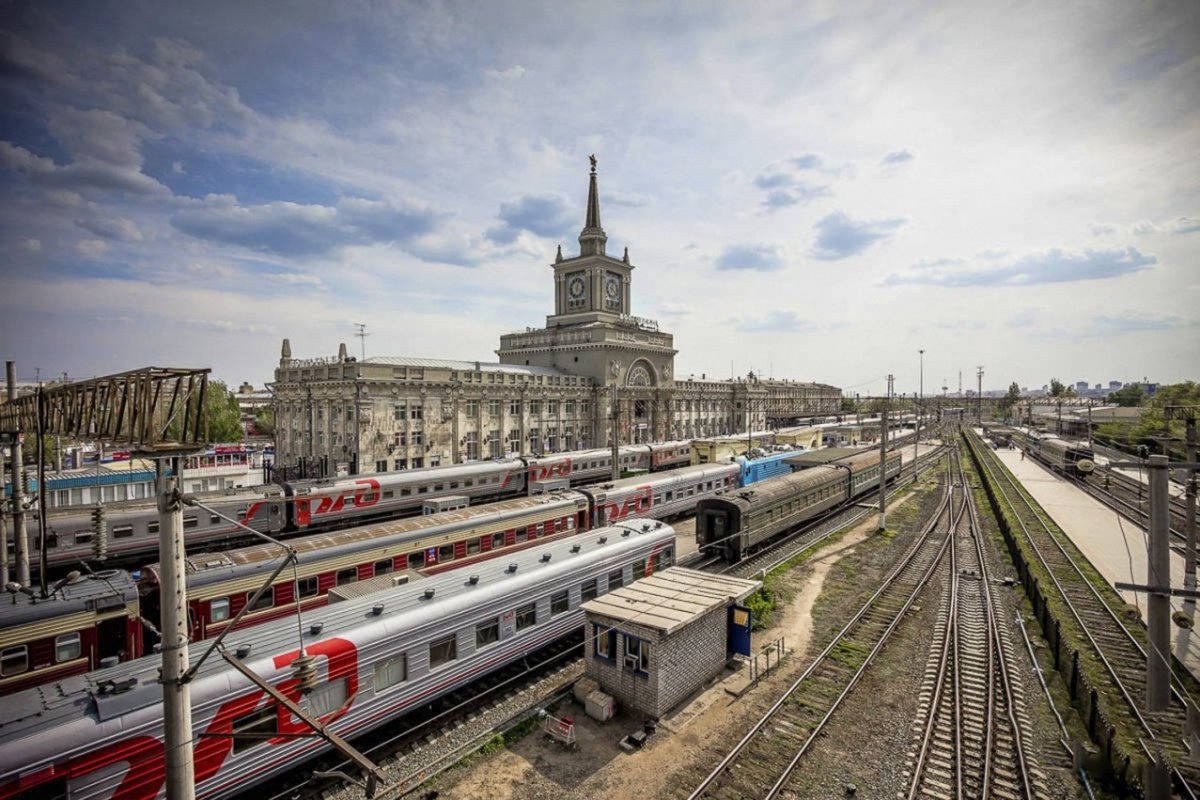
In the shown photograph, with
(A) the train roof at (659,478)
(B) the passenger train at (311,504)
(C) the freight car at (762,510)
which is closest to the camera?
(B) the passenger train at (311,504)

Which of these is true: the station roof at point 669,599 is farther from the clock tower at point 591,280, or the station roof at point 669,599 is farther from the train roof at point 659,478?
the clock tower at point 591,280

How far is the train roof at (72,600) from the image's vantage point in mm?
12305

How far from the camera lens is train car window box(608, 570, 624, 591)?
727 inches

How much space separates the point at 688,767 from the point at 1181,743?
36.9 feet

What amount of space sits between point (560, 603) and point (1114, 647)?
17422mm

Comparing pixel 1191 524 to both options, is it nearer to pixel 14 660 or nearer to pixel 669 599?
pixel 669 599

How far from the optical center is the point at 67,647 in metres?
12.6

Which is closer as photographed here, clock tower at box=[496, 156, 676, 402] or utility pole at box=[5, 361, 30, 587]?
utility pole at box=[5, 361, 30, 587]

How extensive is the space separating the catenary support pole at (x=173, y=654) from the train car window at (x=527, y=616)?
354 inches

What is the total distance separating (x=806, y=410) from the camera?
390ft

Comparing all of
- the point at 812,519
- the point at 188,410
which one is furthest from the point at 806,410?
the point at 188,410

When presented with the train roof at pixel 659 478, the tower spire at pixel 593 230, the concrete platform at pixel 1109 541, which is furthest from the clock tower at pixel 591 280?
the concrete platform at pixel 1109 541

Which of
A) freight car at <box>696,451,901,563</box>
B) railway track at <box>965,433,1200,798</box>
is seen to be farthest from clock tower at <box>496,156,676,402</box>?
railway track at <box>965,433,1200,798</box>

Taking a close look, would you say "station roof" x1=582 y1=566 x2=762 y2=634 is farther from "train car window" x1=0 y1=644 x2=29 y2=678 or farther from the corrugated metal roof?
the corrugated metal roof
